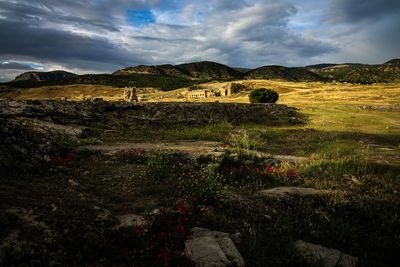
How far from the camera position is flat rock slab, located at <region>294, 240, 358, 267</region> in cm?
548

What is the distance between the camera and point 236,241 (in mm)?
5945

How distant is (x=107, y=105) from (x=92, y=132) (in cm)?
470

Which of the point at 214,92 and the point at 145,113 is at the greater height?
the point at 145,113

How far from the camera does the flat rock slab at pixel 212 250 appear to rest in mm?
5168

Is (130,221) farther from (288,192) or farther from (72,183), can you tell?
(288,192)

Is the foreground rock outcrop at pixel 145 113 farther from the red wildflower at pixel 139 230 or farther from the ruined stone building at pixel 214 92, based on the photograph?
the ruined stone building at pixel 214 92

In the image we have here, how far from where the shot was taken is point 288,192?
8.38 m

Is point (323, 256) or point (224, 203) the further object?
point (224, 203)

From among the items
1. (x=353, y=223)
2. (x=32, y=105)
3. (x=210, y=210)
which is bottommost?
(x=353, y=223)

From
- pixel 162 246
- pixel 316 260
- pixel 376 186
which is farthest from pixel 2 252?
pixel 376 186

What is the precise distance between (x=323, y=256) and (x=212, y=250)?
1931 mm

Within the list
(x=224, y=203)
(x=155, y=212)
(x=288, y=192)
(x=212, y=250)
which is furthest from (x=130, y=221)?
(x=288, y=192)

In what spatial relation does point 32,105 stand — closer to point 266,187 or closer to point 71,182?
point 71,182

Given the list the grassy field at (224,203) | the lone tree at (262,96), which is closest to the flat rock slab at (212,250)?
the grassy field at (224,203)
